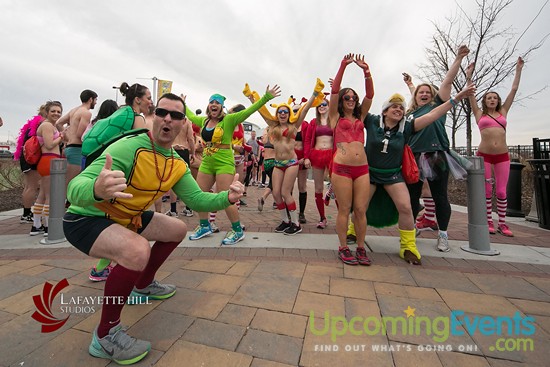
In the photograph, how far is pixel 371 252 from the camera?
3.26 m

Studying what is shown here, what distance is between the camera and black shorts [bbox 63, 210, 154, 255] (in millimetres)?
1566

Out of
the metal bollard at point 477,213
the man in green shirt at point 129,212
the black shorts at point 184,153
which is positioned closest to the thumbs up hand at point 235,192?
the man in green shirt at point 129,212

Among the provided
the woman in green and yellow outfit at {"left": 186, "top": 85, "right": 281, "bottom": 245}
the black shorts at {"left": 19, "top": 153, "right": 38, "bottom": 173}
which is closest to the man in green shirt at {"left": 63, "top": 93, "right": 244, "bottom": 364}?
the woman in green and yellow outfit at {"left": 186, "top": 85, "right": 281, "bottom": 245}

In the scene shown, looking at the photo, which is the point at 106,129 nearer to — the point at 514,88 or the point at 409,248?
the point at 409,248

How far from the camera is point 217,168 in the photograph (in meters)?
3.66

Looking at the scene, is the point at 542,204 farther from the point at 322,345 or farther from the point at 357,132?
the point at 322,345

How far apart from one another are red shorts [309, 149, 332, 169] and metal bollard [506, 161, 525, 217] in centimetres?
377

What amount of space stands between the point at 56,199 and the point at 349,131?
381 cm

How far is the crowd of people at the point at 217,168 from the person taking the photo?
1527mm

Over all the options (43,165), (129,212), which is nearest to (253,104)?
(129,212)

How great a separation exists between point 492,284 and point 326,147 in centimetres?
268

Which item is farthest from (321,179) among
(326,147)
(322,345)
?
(322,345)

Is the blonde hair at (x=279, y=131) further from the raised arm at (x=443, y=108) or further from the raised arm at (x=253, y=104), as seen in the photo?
the raised arm at (x=443, y=108)

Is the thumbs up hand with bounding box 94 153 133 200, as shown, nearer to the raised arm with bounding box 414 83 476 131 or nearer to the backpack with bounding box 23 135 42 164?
the raised arm with bounding box 414 83 476 131
